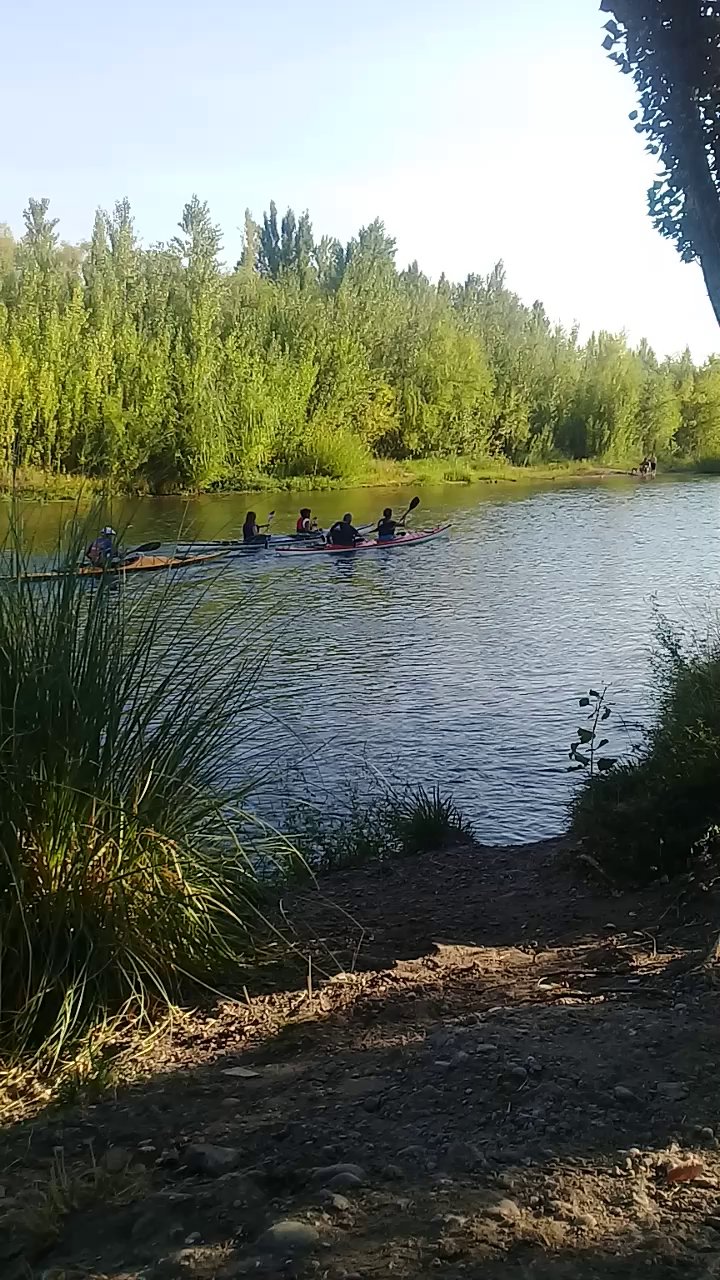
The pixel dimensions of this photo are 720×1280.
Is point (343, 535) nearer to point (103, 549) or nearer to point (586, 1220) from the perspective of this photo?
point (103, 549)

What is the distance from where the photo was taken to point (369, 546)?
25.1 metres

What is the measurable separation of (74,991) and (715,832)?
305 cm

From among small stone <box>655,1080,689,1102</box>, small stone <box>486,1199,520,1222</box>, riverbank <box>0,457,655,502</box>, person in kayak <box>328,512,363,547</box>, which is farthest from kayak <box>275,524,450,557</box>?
small stone <box>486,1199,520,1222</box>

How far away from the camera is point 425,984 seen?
12.3ft

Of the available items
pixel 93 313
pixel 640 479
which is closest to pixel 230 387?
pixel 93 313

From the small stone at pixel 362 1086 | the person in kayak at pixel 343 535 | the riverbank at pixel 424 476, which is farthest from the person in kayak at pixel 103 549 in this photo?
the riverbank at pixel 424 476

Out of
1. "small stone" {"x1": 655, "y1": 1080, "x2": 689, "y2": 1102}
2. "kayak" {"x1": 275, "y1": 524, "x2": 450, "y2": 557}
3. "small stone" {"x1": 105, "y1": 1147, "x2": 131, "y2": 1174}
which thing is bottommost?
"small stone" {"x1": 105, "y1": 1147, "x2": 131, "y2": 1174}

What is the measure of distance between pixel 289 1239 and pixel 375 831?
518cm

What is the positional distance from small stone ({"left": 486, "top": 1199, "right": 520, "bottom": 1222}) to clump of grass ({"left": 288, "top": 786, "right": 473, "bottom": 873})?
4294 millimetres

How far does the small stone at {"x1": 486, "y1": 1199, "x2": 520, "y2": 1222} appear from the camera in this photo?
2029mm

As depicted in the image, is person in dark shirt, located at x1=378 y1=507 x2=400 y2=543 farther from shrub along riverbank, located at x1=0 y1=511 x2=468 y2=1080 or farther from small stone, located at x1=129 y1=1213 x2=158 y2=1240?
small stone, located at x1=129 y1=1213 x2=158 y2=1240

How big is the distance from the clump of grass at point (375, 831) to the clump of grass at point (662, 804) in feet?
3.84

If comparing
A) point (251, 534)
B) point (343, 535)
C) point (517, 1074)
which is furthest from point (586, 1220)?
point (343, 535)

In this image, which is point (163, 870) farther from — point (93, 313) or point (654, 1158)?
point (93, 313)
